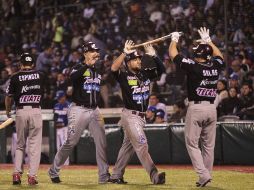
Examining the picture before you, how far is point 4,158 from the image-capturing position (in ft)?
53.5

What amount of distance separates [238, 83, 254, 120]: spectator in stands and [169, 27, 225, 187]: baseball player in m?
5.36

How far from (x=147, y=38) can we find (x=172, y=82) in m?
1.52

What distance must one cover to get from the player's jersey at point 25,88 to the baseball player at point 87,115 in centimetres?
57

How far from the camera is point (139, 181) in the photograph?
1066 centimetres

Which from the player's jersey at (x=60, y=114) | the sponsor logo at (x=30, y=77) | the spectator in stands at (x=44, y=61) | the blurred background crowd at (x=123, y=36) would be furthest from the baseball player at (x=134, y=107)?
the spectator in stands at (x=44, y=61)

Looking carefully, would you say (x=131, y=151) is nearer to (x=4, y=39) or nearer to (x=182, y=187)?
(x=182, y=187)

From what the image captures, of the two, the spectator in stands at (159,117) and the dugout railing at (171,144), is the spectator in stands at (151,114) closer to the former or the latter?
the spectator in stands at (159,117)

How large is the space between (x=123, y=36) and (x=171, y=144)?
5105 millimetres

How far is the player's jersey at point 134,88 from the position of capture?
9.81m

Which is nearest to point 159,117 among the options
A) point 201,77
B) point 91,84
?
point 91,84

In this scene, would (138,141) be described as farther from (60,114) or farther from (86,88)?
(60,114)

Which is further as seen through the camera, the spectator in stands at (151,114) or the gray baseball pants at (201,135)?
the spectator in stands at (151,114)

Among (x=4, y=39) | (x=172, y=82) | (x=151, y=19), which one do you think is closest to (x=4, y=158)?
(x=172, y=82)

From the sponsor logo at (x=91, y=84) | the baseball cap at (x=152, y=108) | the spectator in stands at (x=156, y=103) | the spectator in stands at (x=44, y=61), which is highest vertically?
the spectator in stands at (x=44, y=61)
